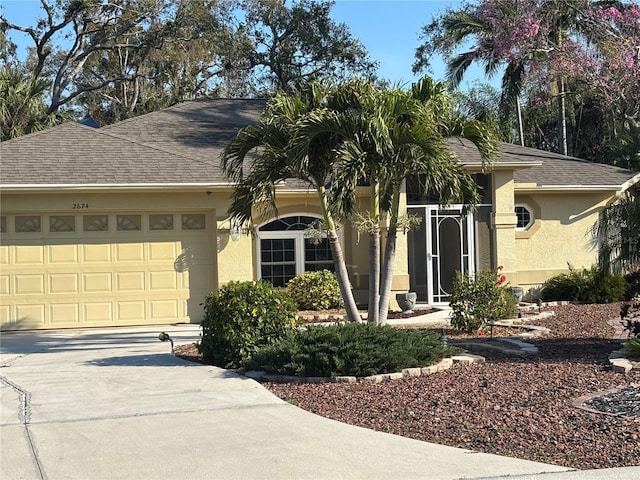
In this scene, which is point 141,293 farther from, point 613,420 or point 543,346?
point 613,420

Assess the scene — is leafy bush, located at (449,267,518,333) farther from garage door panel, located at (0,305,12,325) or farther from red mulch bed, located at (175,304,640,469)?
garage door panel, located at (0,305,12,325)

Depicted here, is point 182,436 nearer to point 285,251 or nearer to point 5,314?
point 5,314

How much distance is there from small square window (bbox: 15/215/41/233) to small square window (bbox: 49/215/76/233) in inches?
9.9

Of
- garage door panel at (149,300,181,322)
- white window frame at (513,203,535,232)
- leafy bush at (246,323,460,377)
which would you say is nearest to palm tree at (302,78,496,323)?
leafy bush at (246,323,460,377)

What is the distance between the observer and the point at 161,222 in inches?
649

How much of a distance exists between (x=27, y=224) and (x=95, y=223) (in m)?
1.31

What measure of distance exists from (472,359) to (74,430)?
5.27 metres

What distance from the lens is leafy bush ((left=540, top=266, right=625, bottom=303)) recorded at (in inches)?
710

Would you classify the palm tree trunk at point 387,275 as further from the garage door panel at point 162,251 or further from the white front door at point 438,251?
the white front door at point 438,251

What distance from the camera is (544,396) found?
27.3 feet

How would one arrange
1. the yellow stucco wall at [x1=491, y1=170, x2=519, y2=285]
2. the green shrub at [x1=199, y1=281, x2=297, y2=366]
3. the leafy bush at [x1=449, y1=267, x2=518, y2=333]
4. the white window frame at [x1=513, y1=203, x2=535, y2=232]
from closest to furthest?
the green shrub at [x1=199, y1=281, x2=297, y2=366] → the leafy bush at [x1=449, y1=267, x2=518, y2=333] → the yellow stucco wall at [x1=491, y1=170, x2=519, y2=285] → the white window frame at [x1=513, y1=203, x2=535, y2=232]

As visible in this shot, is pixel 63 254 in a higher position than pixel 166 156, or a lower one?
lower

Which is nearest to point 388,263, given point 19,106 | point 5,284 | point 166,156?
point 166,156

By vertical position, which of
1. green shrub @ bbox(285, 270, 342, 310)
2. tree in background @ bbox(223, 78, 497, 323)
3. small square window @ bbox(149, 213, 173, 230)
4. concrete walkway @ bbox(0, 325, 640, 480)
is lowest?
concrete walkway @ bbox(0, 325, 640, 480)
